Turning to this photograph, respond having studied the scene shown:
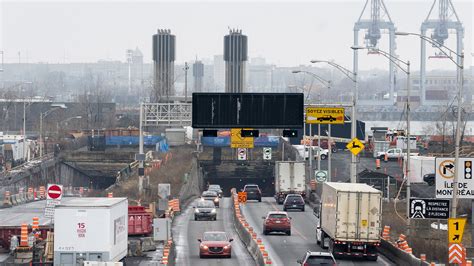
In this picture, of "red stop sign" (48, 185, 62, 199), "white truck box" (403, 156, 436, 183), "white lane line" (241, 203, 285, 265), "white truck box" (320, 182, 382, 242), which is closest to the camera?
"red stop sign" (48, 185, 62, 199)

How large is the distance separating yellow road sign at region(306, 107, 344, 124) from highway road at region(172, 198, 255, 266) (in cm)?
836

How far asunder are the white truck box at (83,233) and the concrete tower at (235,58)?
96576 millimetres

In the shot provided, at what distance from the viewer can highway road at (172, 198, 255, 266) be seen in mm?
47978

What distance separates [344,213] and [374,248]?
2055 millimetres

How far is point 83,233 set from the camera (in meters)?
38.3

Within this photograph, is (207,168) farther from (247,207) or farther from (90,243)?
(90,243)

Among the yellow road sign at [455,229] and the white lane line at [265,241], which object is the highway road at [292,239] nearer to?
the white lane line at [265,241]

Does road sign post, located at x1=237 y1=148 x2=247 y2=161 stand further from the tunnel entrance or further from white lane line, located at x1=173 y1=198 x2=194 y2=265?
white lane line, located at x1=173 y1=198 x2=194 y2=265

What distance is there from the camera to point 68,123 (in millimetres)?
184875

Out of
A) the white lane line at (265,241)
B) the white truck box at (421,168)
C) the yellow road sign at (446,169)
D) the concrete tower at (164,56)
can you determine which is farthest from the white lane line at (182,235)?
the concrete tower at (164,56)

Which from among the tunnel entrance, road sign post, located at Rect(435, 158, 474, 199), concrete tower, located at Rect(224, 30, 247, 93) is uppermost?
concrete tower, located at Rect(224, 30, 247, 93)

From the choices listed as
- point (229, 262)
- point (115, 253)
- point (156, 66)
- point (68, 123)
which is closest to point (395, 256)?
point (229, 262)

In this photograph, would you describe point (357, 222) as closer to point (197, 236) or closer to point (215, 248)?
point (215, 248)

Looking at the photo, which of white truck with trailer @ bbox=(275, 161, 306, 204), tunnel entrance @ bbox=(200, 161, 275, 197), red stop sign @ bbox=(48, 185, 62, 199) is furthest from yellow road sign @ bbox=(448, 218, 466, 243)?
tunnel entrance @ bbox=(200, 161, 275, 197)
